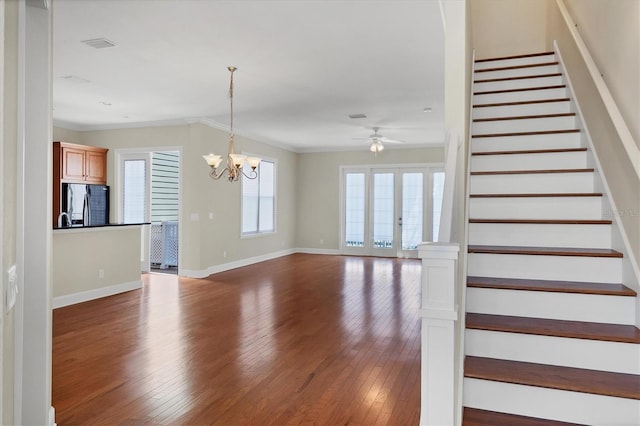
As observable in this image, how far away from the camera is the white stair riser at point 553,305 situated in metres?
2.23

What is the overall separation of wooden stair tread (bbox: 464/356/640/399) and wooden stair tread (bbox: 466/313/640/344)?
0.17m

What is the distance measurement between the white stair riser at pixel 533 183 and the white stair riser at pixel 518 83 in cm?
153

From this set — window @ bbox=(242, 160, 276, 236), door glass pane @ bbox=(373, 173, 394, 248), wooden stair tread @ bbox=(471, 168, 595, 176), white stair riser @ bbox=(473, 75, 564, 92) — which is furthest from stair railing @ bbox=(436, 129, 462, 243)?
door glass pane @ bbox=(373, 173, 394, 248)

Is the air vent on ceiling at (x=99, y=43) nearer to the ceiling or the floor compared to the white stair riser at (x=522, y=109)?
nearer to the ceiling

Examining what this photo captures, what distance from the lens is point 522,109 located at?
12.4 ft

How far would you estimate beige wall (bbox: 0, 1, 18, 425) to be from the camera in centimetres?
116

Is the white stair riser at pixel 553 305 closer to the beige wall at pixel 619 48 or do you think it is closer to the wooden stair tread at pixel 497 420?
the wooden stair tread at pixel 497 420

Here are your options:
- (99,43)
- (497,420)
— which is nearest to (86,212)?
(99,43)

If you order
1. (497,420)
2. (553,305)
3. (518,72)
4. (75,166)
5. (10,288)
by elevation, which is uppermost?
(518,72)

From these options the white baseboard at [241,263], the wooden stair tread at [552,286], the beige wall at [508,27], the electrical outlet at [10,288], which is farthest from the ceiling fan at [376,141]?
the electrical outlet at [10,288]

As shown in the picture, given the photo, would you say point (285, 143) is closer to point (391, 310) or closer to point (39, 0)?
point (391, 310)

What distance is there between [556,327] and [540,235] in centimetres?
74

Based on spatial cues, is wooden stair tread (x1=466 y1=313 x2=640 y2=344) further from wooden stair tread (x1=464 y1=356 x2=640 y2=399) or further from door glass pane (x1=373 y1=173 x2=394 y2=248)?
door glass pane (x1=373 y1=173 x2=394 y2=248)

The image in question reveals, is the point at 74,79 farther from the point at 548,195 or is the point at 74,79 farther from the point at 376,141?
the point at 548,195
